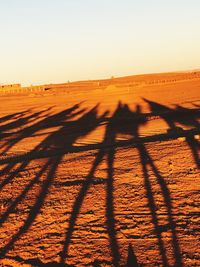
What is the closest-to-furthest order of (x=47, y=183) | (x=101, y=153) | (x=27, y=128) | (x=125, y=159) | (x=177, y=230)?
(x=177, y=230)
(x=47, y=183)
(x=125, y=159)
(x=101, y=153)
(x=27, y=128)

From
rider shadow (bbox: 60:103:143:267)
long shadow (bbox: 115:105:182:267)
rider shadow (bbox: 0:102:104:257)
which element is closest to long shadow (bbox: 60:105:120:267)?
rider shadow (bbox: 60:103:143:267)

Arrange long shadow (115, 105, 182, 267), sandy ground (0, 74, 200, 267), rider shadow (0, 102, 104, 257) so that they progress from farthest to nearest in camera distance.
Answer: rider shadow (0, 102, 104, 257)
sandy ground (0, 74, 200, 267)
long shadow (115, 105, 182, 267)

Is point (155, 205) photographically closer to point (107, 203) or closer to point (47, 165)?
point (107, 203)

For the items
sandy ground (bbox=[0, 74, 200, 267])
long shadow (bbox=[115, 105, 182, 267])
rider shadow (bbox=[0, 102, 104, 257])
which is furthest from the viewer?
rider shadow (bbox=[0, 102, 104, 257])

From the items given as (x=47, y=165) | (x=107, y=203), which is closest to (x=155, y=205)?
(x=107, y=203)

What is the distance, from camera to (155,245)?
4617 millimetres

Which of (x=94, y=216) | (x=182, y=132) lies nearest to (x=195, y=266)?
(x=94, y=216)

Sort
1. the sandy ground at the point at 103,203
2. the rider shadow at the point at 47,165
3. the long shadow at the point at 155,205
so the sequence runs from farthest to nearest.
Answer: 1. the rider shadow at the point at 47,165
2. the sandy ground at the point at 103,203
3. the long shadow at the point at 155,205

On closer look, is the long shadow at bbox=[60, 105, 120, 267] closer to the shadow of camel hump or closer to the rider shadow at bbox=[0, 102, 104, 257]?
the shadow of camel hump

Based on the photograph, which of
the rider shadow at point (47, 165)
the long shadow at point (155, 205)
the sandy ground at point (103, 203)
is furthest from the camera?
the rider shadow at point (47, 165)

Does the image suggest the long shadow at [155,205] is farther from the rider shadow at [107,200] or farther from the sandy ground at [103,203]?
the rider shadow at [107,200]

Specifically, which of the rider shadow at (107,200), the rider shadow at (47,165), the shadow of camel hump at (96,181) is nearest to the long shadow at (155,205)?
the shadow of camel hump at (96,181)

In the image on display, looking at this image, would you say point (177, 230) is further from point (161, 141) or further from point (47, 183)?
point (161, 141)

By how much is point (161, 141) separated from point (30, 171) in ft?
11.8
